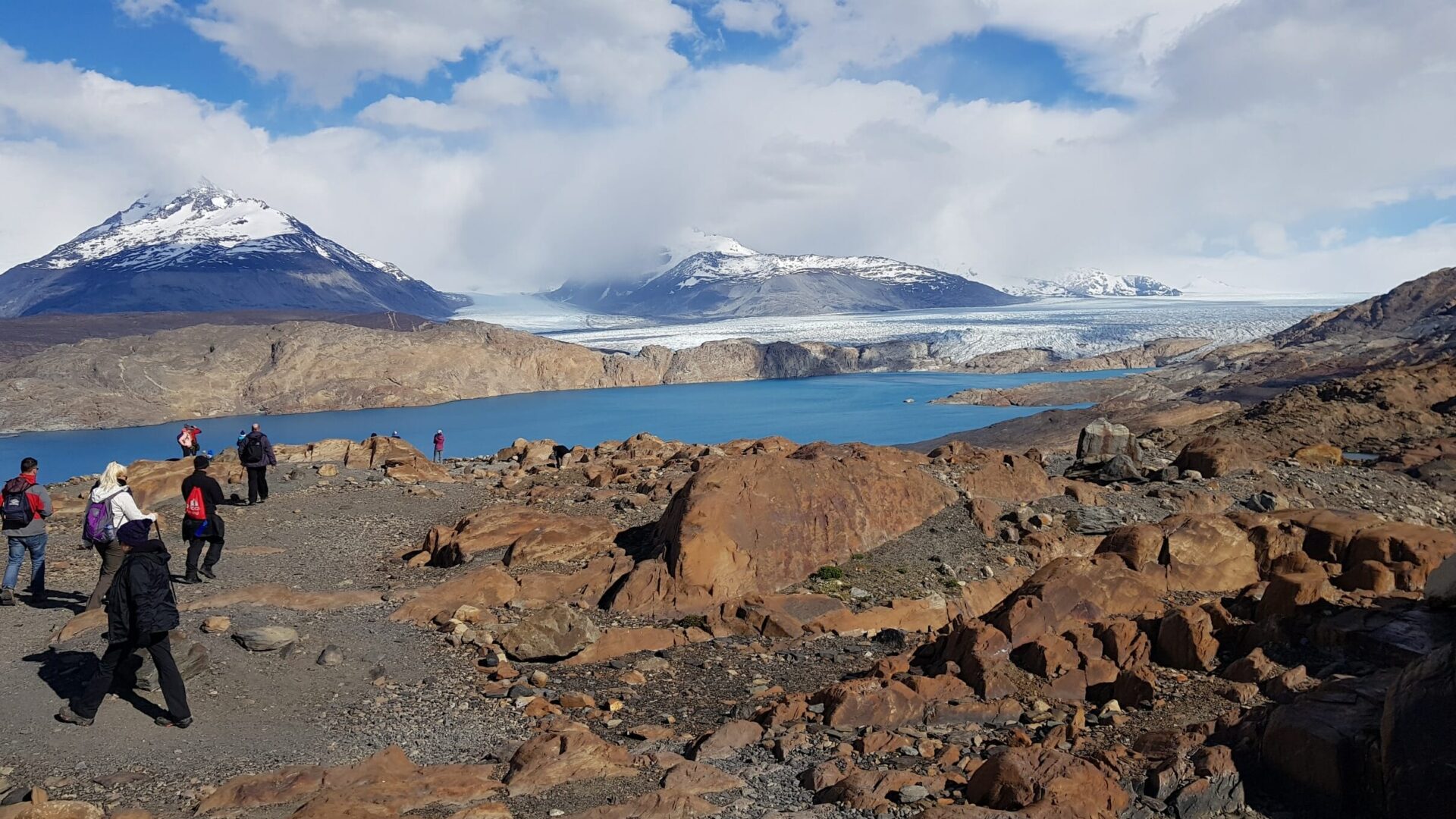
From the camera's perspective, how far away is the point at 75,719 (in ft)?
19.7

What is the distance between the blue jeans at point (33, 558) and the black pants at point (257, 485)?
5.62m

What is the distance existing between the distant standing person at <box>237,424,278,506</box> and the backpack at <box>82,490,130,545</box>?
656cm

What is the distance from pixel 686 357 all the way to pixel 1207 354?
47124mm

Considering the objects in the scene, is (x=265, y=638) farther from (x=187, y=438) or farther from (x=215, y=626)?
(x=187, y=438)

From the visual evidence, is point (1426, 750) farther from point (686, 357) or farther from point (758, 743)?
point (686, 357)

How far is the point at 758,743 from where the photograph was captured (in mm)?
5941

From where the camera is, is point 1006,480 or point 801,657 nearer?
point 801,657

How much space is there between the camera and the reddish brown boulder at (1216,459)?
48.3ft

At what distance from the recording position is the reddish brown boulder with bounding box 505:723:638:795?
536 cm

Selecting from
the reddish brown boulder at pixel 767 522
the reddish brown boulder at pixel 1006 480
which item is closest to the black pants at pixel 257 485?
the reddish brown boulder at pixel 767 522

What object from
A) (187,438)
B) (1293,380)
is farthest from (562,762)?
(1293,380)

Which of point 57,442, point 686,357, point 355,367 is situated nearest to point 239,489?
point 57,442

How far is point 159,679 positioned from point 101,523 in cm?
259

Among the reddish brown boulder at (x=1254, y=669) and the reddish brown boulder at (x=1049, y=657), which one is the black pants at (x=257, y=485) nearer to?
the reddish brown boulder at (x=1049, y=657)
